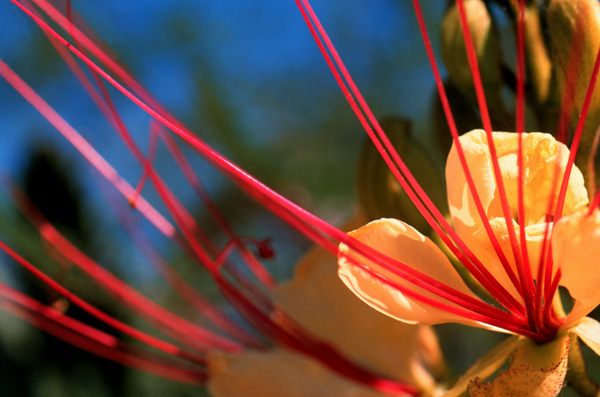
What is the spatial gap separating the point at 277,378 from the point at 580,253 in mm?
503

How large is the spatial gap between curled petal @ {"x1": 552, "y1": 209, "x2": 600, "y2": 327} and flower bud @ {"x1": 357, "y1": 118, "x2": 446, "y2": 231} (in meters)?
0.22

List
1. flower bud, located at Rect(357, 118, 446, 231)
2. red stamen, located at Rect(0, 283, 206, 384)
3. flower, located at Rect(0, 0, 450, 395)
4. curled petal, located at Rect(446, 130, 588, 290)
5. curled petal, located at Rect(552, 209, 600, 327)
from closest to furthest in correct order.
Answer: curled petal, located at Rect(552, 209, 600, 327), curled petal, located at Rect(446, 130, 588, 290), flower bud, located at Rect(357, 118, 446, 231), flower, located at Rect(0, 0, 450, 395), red stamen, located at Rect(0, 283, 206, 384)

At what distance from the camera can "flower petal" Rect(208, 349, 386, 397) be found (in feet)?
3.27

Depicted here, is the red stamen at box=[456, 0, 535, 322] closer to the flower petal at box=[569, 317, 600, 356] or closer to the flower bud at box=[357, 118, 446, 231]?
the flower petal at box=[569, 317, 600, 356]

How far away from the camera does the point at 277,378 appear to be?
3.33ft

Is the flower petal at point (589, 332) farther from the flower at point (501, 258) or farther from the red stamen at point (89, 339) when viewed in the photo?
the red stamen at point (89, 339)

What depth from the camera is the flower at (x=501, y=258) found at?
2.25 ft

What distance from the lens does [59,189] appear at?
130 centimetres

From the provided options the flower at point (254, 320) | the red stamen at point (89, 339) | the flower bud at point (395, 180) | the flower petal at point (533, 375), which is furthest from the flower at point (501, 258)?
the red stamen at point (89, 339)

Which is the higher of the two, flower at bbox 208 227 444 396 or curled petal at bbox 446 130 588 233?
curled petal at bbox 446 130 588 233

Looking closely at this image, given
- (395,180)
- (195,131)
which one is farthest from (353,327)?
(195,131)

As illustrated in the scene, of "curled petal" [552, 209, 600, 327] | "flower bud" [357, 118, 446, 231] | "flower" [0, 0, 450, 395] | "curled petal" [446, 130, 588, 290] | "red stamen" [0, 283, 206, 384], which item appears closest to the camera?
"curled petal" [552, 209, 600, 327]

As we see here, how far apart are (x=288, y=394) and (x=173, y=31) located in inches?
73.4

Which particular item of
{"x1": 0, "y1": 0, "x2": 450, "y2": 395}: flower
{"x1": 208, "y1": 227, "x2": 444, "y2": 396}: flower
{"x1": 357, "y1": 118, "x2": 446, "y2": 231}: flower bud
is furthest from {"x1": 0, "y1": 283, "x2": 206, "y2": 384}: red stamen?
{"x1": 357, "y1": 118, "x2": 446, "y2": 231}: flower bud
